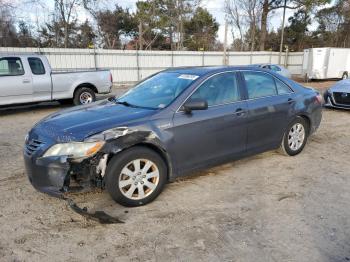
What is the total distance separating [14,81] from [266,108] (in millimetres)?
7532

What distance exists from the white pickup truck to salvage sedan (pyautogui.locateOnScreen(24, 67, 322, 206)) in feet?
18.9

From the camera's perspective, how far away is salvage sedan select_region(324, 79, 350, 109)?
32.1 feet

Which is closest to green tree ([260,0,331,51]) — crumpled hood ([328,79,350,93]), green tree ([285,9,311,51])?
green tree ([285,9,311,51])

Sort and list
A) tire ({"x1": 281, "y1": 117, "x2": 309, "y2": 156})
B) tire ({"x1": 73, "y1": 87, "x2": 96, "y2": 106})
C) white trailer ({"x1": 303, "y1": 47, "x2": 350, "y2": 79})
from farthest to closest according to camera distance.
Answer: white trailer ({"x1": 303, "y1": 47, "x2": 350, "y2": 79})
tire ({"x1": 73, "y1": 87, "x2": 96, "y2": 106})
tire ({"x1": 281, "y1": 117, "x2": 309, "y2": 156})

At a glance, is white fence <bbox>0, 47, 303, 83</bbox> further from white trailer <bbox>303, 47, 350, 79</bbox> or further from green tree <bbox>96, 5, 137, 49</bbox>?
green tree <bbox>96, 5, 137, 49</bbox>

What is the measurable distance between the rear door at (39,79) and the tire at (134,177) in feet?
23.7

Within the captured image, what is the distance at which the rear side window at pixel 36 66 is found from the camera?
9672 millimetres

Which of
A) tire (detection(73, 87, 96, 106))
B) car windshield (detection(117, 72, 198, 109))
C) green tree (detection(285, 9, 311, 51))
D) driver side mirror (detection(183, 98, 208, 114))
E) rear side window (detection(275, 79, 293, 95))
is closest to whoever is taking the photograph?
driver side mirror (detection(183, 98, 208, 114))

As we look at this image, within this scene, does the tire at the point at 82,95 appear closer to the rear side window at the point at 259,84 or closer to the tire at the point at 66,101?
the tire at the point at 66,101

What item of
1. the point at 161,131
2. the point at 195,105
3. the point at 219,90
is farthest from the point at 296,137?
the point at 161,131

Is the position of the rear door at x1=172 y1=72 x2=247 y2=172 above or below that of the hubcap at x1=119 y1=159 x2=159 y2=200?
above

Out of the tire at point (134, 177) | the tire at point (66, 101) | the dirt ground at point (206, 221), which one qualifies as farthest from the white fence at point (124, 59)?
the tire at point (134, 177)

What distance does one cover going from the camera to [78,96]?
35.3 ft

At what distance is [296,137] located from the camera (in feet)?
18.2
